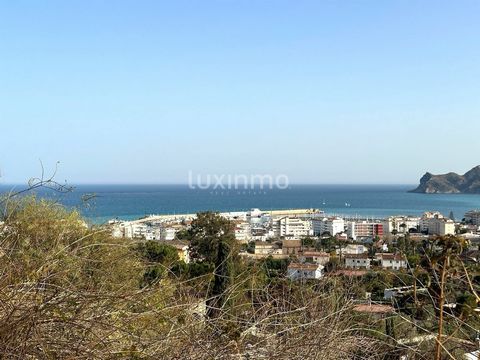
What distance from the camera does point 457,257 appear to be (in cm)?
133

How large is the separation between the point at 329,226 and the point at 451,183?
94.9m

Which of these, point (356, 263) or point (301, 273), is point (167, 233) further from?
point (301, 273)

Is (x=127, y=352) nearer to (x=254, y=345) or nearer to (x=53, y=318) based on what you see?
(x=53, y=318)

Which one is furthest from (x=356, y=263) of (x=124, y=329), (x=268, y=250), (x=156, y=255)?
A: (x=124, y=329)

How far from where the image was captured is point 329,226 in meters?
56.2

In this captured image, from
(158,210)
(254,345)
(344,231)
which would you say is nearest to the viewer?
(254,345)

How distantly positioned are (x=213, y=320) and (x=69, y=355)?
0.48 metres

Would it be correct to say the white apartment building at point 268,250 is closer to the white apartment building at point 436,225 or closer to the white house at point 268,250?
the white house at point 268,250

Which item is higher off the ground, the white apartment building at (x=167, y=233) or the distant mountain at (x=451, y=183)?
the distant mountain at (x=451, y=183)

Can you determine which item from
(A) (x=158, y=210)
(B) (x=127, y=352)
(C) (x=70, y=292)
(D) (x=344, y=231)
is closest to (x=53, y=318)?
(C) (x=70, y=292)

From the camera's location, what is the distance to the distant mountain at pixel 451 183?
132m

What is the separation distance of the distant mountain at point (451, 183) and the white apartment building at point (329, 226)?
8732 cm

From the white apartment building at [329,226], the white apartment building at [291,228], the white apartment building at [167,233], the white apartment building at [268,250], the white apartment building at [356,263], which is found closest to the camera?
the white apartment building at [268,250]

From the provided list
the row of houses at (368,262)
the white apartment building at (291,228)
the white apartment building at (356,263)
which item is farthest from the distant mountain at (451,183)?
the white apartment building at (356,263)
